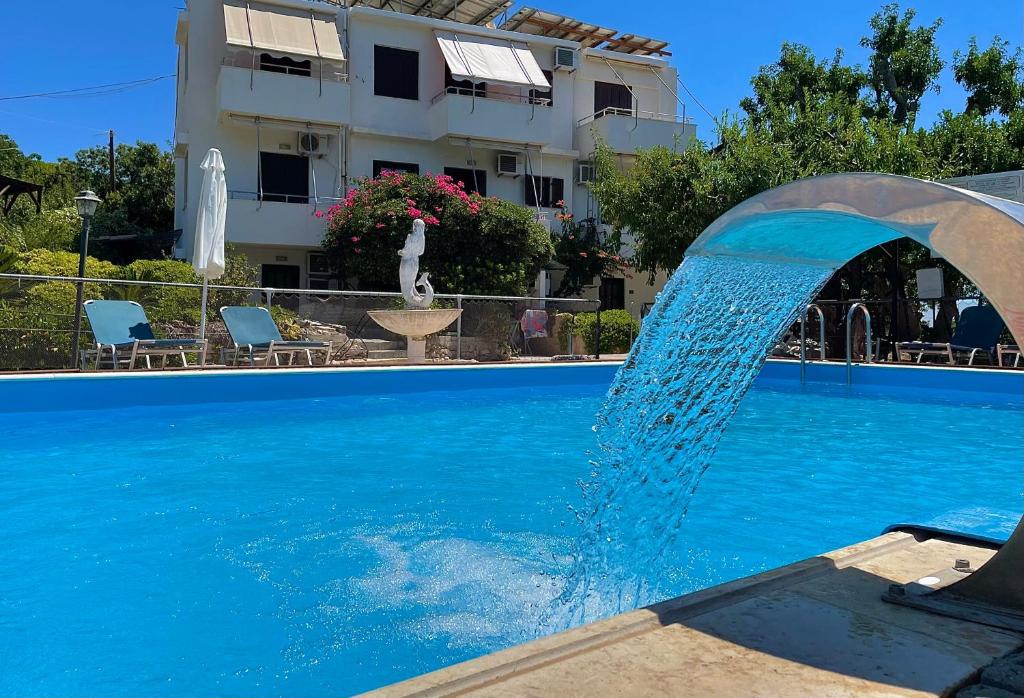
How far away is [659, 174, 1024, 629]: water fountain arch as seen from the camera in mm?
2070

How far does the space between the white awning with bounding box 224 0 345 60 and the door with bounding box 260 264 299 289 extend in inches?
207

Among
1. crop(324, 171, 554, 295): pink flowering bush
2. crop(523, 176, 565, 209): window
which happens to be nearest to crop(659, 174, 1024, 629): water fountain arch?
crop(324, 171, 554, 295): pink flowering bush

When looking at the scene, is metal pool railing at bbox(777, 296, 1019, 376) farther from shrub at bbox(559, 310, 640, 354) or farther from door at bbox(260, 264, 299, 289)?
door at bbox(260, 264, 299, 289)

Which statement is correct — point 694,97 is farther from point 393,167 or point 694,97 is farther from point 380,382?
point 380,382

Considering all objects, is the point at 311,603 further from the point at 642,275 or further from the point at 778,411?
the point at 642,275

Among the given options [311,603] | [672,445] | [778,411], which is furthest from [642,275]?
[311,603]

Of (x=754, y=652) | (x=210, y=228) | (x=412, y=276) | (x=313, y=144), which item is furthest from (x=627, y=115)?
(x=754, y=652)

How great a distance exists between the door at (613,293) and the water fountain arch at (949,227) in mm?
21001

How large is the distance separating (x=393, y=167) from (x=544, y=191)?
4444 millimetres

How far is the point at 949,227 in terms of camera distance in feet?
7.02

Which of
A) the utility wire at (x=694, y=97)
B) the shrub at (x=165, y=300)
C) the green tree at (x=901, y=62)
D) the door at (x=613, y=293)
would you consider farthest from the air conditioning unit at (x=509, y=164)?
the shrub at (x=165, y=300)

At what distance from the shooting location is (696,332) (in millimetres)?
3664

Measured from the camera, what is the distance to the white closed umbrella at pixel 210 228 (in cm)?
1151

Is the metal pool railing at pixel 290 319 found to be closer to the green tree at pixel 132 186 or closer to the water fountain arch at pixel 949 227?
the water fountain arch at pixel 949 227
